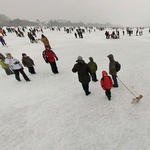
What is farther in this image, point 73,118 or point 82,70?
point 82,70

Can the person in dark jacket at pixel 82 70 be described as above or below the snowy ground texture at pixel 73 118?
above

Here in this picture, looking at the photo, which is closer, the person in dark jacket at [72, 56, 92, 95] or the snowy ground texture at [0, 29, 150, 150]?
the snowy ground texture at [0, 29, 150, 150]

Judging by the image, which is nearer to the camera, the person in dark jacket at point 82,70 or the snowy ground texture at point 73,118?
the snowy ground texture at point 73,118

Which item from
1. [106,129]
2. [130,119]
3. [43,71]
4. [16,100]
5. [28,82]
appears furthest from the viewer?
[43,71]

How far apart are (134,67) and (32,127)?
21.6 feet

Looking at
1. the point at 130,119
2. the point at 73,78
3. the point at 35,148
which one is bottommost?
the point at 35,148

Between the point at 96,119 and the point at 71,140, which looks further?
the point at 96,119

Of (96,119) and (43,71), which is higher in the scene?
(43,71)

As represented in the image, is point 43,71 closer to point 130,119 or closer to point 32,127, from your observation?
point 32,127

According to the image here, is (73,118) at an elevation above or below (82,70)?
below

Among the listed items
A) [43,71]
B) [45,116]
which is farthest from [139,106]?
[43,71]

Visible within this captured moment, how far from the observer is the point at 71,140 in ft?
8.93

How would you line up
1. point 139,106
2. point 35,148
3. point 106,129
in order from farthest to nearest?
point 139,106 < point 106,129 < point 35,148

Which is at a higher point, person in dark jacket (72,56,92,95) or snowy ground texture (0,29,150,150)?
person in dark jacket (72,56,92,95)
